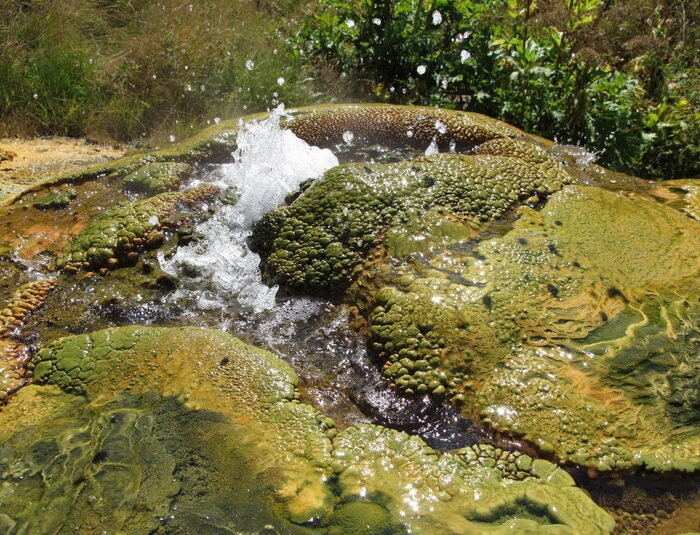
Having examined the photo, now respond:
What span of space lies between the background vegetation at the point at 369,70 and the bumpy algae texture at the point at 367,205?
1066mm

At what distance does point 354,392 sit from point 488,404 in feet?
1.59

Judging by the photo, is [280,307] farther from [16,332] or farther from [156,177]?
[156,177]

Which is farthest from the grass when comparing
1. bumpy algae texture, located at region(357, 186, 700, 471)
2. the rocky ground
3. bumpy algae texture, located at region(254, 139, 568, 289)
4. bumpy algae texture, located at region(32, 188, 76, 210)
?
bumpy algae texture, located at region(357, 186, 700, 471)

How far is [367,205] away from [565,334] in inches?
42.1

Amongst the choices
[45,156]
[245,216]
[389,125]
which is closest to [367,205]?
[245,216]

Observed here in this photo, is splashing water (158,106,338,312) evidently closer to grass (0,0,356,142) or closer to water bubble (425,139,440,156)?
water bubble (425,139,440,156)

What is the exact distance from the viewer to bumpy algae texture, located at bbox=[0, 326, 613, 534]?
1580 millimetres

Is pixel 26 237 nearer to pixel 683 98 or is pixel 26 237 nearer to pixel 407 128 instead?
pixel 407 128

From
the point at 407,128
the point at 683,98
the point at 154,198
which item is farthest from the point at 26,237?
the point at 683,98

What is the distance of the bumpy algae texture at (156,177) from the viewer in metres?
3.37

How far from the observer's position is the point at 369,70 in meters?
4.82

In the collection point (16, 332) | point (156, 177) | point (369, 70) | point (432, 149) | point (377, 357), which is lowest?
point (16, 332)

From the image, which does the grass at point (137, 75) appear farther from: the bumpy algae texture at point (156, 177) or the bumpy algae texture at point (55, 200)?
the bumpy algae texture at point (55, 200)

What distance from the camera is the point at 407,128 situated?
3707mm
